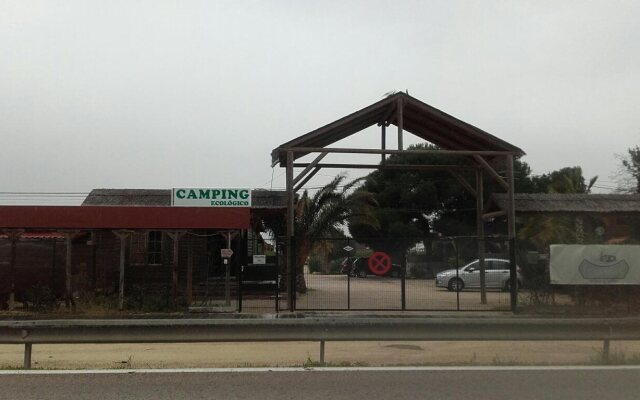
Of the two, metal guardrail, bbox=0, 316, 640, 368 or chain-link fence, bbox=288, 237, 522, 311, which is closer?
metal guardrail, bbox=0, 316, 640, 368

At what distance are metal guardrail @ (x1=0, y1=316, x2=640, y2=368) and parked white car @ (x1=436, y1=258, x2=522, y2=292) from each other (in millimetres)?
9960

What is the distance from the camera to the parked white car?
21.5 m

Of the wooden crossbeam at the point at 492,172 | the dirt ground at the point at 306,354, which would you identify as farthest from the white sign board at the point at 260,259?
the wooden crossbeam at the point at 492,172

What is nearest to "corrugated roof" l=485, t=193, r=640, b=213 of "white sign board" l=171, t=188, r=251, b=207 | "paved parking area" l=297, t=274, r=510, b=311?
"paved parking area" l=297, t=274, r=510, b=311

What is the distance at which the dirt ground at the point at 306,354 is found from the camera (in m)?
9.63

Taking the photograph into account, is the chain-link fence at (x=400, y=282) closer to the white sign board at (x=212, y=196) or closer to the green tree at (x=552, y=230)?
the green tree at (x=552, y=230)

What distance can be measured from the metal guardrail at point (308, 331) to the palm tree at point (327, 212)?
13252 millimetres

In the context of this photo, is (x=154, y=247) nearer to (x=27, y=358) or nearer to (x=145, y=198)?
(x=145, y=198)

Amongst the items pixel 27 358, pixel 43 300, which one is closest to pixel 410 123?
pixel 43 300

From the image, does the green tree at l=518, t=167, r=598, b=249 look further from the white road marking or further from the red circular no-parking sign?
the white road marking

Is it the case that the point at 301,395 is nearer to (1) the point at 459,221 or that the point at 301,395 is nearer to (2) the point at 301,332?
(2) the point at 301,332

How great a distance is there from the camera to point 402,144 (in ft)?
63.6

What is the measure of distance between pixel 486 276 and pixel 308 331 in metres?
15.2

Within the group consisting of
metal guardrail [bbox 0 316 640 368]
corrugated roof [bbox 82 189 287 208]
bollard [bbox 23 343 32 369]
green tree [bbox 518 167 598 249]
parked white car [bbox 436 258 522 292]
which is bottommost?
bollard [bbox 23 343 32 369]
